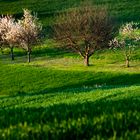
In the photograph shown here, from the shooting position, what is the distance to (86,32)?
92.2 m

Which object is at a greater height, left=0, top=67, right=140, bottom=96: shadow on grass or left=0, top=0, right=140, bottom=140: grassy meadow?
left=0, top=0, right=140, bottom=140: grassy meadow

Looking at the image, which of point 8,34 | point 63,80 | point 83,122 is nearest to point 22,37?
point 8,34

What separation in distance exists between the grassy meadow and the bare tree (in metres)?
3.17

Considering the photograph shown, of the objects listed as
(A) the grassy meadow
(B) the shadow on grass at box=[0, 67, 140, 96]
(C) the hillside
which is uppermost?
(C) the hillside

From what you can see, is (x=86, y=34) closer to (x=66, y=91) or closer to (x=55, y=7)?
(x=66, y=91)

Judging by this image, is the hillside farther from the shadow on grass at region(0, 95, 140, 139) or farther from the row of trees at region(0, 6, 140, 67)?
the shadow on grass at region(0, 95, 140, 139)

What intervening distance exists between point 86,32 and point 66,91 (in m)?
54.5

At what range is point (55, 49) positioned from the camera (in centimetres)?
10794

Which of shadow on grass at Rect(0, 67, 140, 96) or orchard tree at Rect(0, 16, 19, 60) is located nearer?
shadow on grass at Rect(0, 67, 140, 96)

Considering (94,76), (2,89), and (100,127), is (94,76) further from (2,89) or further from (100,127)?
(100,127)

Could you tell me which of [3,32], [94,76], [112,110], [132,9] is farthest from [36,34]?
[112,110]

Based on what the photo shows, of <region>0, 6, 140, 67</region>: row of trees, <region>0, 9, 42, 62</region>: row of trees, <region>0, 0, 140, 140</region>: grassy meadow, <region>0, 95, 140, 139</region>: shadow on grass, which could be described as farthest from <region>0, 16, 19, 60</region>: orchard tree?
<region>0, 95, 140, 139</region>: shadow on grass

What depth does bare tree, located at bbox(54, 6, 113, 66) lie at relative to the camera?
9082 centimetres

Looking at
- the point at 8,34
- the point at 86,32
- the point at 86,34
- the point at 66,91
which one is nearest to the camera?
the point at 66,91
